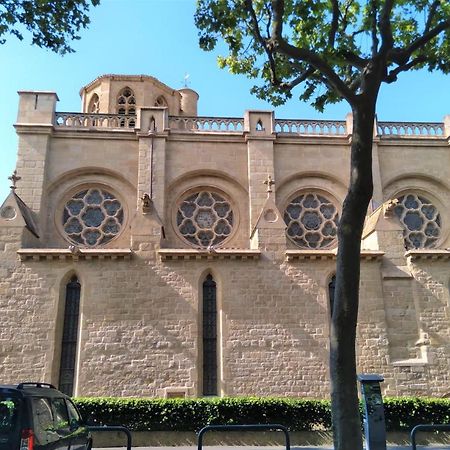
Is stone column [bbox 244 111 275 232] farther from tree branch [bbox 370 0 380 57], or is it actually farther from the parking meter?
tree branch [bbox 370 0 380 57]

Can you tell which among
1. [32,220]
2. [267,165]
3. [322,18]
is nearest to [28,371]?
[32,220]

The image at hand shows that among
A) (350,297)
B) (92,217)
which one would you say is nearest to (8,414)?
(350,297)

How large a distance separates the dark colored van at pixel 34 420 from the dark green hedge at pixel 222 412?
6.21m

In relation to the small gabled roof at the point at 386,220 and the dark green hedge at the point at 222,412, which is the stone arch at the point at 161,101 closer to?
the small gabled roof at the point at 386,220

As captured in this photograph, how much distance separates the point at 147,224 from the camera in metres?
17.2

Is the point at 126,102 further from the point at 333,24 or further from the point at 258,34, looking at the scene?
the point at 333,24

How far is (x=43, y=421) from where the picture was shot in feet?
21.1

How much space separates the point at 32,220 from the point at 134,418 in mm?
8739

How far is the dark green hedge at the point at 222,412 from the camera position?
13375mm

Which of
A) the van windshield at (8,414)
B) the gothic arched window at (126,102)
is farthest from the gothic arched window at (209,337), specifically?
the gothic arched window at (126,102)

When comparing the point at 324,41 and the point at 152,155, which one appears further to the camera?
the point at 152,155

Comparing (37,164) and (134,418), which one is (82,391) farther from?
(37,164)

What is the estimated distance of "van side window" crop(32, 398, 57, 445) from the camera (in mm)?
6160

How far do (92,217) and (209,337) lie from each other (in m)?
7.00
